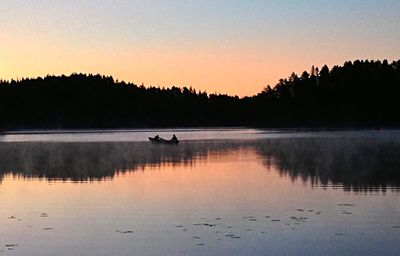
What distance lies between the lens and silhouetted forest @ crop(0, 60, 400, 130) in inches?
4710

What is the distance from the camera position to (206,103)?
188 meters

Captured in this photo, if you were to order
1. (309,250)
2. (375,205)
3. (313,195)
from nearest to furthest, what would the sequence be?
(309,250) < (375,205) < (313,195)

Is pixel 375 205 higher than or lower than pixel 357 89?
lower

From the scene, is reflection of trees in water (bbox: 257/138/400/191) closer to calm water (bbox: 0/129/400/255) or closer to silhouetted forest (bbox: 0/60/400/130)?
calm water (bbox: 0/129/400/255)

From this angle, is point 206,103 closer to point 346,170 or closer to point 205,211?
point 346,170

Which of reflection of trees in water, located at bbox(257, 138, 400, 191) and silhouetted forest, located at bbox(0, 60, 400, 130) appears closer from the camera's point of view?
reflection of trees in water, located at bbox(257, 138, 400, 191)

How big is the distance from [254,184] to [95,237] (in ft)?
30.3

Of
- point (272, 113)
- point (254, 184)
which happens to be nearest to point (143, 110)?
point (272, 113)

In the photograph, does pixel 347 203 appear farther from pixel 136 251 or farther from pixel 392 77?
pixel 392 77

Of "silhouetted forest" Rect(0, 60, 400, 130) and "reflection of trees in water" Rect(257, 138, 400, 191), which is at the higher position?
"silhouetted forest" Rect(0, 60, 400, 130)

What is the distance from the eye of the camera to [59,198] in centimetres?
1916

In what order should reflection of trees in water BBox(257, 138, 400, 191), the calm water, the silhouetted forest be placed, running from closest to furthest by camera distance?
the calm water → reflection of trees in water BBox(257, 138, 400, 191) → the silhouetted forest

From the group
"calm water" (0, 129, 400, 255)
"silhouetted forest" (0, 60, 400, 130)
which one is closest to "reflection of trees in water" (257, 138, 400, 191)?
"calm water" (0, 129, 400, 255)

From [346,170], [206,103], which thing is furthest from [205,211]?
[206,103]
